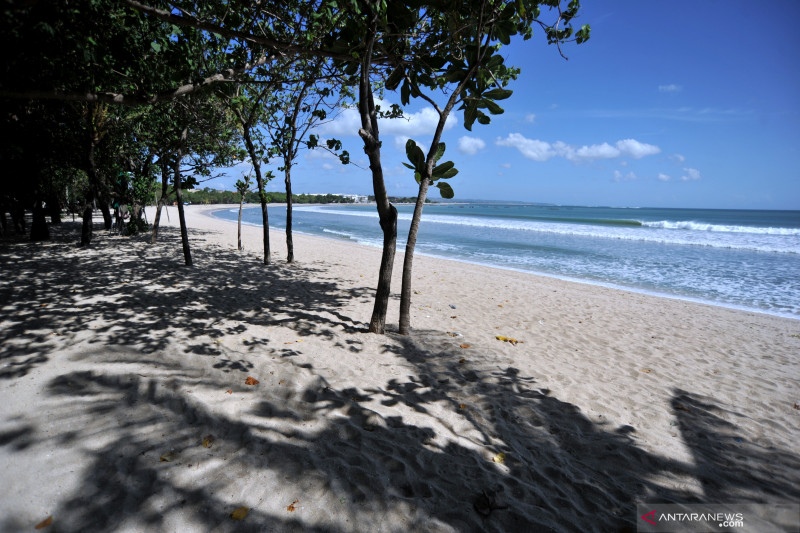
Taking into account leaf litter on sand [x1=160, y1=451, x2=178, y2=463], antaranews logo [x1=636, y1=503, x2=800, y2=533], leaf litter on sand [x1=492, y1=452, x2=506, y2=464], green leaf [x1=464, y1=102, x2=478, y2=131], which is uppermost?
green leaf [x1=464, y1=102, x2=478, y2=131]

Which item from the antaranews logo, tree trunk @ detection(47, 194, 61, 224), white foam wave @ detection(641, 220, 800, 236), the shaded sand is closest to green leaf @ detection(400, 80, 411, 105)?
the shaded sand

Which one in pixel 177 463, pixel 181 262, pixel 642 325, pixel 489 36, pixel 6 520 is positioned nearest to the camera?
pixel 6 520

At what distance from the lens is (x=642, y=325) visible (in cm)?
728

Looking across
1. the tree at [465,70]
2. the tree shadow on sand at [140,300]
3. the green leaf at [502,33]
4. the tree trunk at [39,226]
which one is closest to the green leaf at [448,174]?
the tree at [465,70]

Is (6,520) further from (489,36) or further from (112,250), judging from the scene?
(112,250)

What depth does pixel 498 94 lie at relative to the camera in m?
4.67

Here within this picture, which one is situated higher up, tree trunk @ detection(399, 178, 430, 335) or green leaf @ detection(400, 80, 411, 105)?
green leaf @ detection(400, 80, 411, 105)

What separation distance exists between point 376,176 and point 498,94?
74.9 inches

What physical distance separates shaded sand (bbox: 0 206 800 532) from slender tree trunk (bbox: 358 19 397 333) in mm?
514

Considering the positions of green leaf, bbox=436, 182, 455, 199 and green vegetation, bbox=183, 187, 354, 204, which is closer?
green leaf, bbox=436, 182, 455, 199

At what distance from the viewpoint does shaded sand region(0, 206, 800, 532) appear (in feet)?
7.83

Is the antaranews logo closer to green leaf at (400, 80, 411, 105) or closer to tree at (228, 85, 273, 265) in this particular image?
green leaf at (400, 80, 411, 105)

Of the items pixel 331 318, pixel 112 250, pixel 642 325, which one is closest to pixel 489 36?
pixel 331 318

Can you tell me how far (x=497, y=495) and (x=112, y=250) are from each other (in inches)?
539
